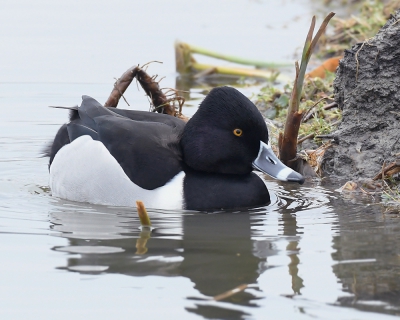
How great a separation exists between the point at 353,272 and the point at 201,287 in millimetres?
821

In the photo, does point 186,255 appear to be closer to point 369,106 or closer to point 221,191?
point 221,191

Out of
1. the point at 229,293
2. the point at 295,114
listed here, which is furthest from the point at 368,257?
the point at 295,114

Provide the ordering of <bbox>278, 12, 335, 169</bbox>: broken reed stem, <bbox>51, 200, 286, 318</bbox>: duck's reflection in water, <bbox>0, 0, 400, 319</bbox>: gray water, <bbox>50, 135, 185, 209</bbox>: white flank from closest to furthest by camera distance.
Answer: <bbox>0, 0, 400, 319</bbox>: gray water → <bbox>51, 200, 286, 318</bbox>: duck's reflection in water → <bbox>50, 135, 185, 209</bbox>: white flank → <bbox>278, 12, 335, 169</bbox>: broken reed stem

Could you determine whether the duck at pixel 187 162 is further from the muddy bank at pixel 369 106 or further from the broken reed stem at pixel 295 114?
the muddy bank at pixel 369 106

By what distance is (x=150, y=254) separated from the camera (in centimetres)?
449

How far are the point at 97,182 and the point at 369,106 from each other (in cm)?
229

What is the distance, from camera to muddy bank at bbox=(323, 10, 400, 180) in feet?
20.8

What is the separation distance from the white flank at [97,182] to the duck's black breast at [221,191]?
0.07 metres

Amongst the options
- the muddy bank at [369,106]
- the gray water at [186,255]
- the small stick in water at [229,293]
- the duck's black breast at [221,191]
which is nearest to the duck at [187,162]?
the duck's black breast at [221,191]

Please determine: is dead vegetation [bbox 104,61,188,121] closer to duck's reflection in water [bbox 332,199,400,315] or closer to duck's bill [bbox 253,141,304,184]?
duck's bill [bbox 253,141,304,184]

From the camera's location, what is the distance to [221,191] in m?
5.69

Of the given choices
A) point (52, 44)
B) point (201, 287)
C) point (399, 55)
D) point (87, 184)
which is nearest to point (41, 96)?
point (52, 44)

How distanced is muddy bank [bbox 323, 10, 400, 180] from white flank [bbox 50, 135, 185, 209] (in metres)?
1.56

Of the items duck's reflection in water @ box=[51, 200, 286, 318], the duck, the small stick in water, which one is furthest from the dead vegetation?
the small stick in water
